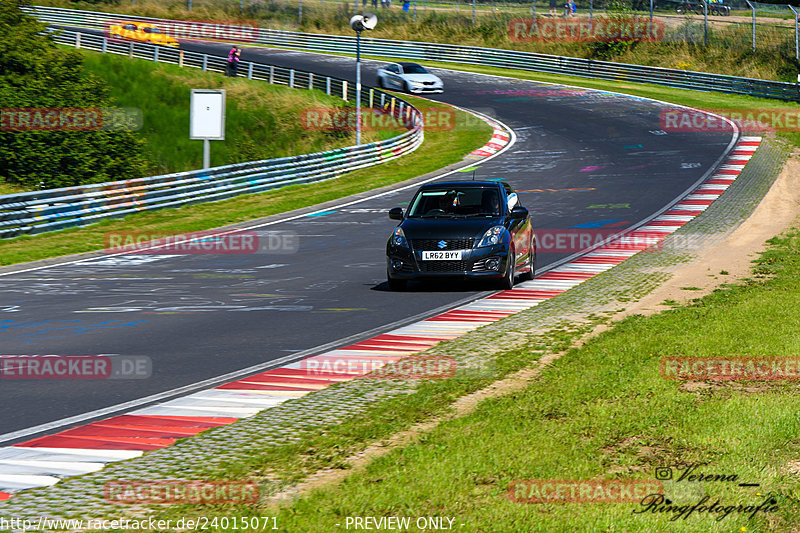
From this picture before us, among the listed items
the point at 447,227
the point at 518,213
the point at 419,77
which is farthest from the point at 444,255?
the point at 419,77

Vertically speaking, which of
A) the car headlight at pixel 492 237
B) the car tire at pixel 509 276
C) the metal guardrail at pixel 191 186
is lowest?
the metal guardrail at pixel 191 186

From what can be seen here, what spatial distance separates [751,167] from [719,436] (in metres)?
26.4

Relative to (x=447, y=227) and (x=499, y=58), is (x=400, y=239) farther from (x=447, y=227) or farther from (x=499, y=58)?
(x=499, y=58)

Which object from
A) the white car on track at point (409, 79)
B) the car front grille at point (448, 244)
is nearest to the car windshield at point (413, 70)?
the white car on track at point (409, 79)

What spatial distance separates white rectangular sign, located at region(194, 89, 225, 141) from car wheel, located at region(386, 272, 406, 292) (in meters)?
15.9

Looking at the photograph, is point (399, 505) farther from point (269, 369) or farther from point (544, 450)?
point (269, 369)

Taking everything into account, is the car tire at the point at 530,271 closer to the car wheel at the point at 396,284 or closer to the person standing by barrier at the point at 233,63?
the car wheel at the point at 396,284

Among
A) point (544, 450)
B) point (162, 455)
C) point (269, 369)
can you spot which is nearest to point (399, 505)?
point (544, 450)

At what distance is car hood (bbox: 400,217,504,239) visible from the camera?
49.2 ft

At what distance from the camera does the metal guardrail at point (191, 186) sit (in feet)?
76.5

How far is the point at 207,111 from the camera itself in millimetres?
29969

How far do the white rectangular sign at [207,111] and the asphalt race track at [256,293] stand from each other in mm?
5333

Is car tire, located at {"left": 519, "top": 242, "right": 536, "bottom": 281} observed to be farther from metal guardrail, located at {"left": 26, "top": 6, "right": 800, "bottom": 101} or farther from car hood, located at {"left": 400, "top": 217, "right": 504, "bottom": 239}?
metal guardrail, located at {"left": 26, "top": 6, "right": 800, "bottom": 101}

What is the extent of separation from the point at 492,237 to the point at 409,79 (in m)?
38.0
